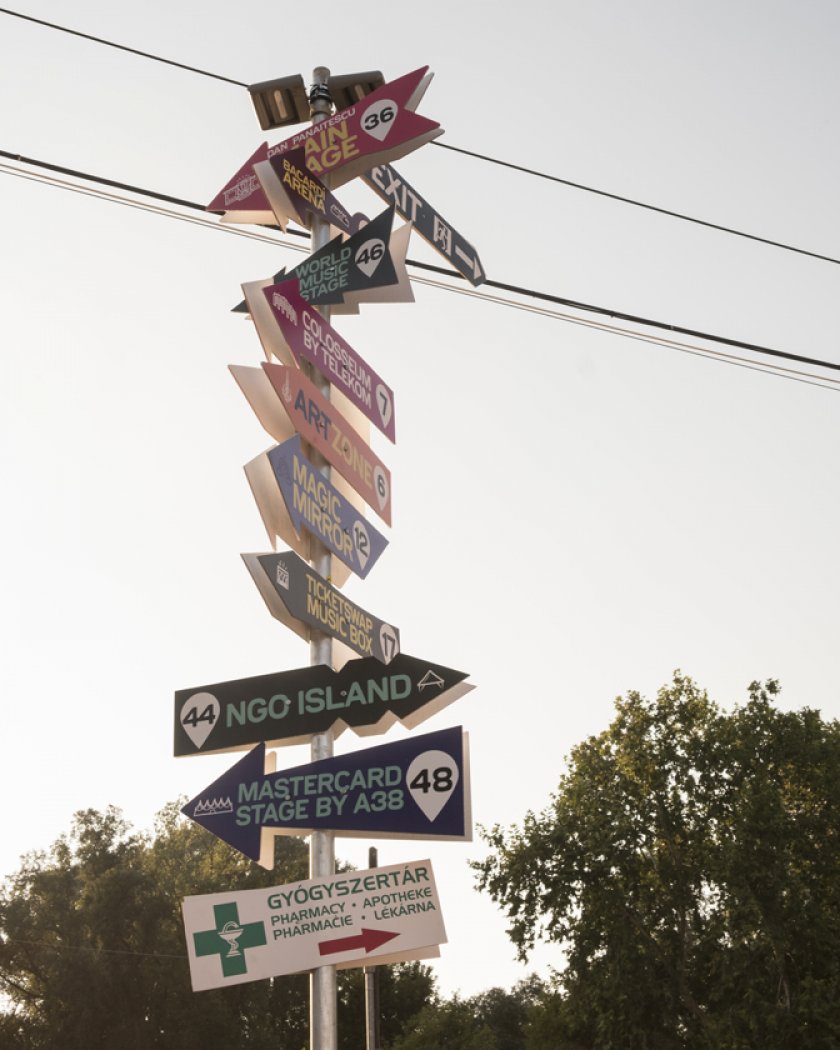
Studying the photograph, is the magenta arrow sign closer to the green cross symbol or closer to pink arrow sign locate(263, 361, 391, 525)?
pink arrow sign locate(263, 361, 391, 525)

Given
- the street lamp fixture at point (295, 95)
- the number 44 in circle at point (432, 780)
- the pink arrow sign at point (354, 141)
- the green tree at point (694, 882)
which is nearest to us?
the number 44 in circle at point (432, 780)

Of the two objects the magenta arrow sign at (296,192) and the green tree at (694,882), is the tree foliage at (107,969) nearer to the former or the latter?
the green tree at (694,882)

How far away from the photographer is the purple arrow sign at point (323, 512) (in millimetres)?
6043

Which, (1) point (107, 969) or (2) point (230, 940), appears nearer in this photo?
(2) point (230, 940)

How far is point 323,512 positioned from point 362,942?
246 centimetres

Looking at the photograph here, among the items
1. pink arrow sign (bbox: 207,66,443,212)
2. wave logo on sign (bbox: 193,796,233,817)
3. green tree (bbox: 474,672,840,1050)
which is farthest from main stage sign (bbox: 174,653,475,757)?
green tree (bbox: 474,672,840,1050)

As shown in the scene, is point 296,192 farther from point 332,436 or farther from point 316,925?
point 316,925

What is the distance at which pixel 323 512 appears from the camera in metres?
6.36

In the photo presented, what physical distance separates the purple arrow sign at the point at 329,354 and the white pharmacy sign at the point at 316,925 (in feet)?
10.3

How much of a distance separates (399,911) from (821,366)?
568 cm

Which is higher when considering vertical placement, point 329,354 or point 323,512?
point 329,354

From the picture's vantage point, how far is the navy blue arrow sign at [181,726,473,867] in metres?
5.38

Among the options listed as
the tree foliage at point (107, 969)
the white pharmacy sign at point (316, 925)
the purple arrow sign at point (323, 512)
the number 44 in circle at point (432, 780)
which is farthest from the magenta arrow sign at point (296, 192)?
the tree foliage at point (107, 969)

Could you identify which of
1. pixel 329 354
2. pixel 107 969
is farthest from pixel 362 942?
pixel 107 969
